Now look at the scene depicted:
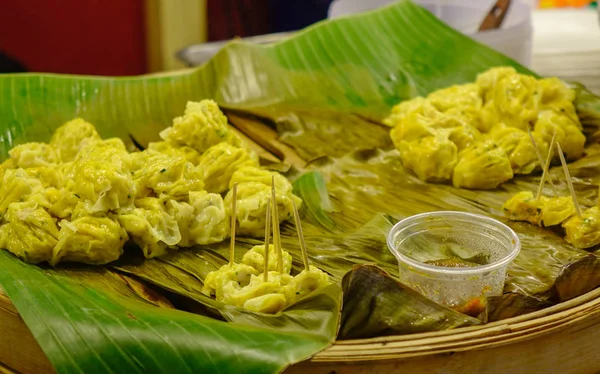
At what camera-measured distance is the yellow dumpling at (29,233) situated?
2377 mm

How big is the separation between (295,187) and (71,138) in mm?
992

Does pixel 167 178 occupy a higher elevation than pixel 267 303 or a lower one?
higher

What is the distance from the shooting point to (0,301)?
2039 mm

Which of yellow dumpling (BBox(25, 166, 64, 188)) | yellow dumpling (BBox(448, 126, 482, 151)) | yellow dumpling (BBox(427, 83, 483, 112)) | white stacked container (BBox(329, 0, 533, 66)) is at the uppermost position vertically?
white stacked container (BBox(329, 0, 533, 66))

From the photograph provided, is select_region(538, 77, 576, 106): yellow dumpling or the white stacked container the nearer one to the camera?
select_region(538, 77, 576, 106): yellow dumpling

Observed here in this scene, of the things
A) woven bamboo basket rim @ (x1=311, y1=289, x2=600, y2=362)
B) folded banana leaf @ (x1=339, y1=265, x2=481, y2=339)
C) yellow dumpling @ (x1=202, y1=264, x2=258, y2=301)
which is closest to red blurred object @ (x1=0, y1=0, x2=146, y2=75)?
yellow dumpling @ (x1=202, y1=264, x2=258, y2=301)

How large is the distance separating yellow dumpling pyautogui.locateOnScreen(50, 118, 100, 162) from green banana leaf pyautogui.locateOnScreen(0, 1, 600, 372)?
31 centimetres

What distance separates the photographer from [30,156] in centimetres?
285

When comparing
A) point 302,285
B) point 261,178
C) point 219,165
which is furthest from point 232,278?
point 219,165

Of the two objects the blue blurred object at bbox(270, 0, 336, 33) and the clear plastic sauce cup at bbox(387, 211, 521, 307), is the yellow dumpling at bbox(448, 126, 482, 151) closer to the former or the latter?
the clear plastic sauce cup at bbox(387, 211, 521, 307)

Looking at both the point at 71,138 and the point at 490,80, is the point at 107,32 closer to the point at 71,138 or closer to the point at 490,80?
the point at 71,138

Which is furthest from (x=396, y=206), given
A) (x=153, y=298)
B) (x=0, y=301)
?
(x=0, y=301)

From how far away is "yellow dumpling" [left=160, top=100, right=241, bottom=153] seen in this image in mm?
2986

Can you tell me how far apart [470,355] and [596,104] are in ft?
7.17
